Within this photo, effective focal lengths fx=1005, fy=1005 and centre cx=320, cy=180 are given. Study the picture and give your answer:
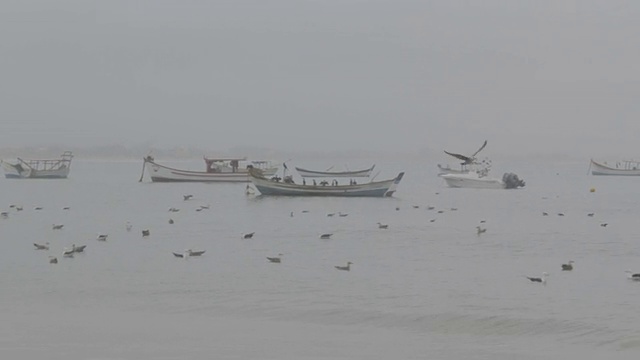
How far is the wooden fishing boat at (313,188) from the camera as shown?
59.9 metres

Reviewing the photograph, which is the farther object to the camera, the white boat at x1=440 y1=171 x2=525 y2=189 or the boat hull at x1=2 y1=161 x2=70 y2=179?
the boat hull at x1=2 y1=161 x2=70 y2=179

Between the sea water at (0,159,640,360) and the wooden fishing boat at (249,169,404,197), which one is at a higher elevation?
the wooden fishing boat at (249,169,404,197)

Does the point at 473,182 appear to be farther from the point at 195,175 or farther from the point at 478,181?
the point at 195,175

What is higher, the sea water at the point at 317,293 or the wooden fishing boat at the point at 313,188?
the wooden fishing boat at the point at 313,188

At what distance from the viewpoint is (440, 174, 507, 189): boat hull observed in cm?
7888

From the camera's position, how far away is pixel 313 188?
59.7 metres

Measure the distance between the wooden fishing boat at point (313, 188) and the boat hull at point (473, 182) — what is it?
1807 centimetres

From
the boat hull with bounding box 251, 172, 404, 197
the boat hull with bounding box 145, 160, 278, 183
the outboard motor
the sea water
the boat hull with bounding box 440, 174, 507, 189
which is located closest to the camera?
the sea water

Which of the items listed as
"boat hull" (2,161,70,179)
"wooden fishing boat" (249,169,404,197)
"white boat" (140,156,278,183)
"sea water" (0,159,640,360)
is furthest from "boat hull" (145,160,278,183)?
"sea water" (0,159,640,360)

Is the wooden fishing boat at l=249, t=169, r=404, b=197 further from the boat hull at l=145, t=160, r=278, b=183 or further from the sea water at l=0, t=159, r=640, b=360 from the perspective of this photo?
the boat hull at l=145, t=160, r=278, b=183

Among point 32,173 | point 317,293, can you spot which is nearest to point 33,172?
point 32,173

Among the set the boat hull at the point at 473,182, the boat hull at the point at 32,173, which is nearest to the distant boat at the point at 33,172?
the boat hull at the point at 32,173

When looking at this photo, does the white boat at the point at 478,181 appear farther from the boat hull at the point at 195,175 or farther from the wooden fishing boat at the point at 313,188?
the wooden fishing boat at the point at 313,188

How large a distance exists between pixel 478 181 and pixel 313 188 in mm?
23058
